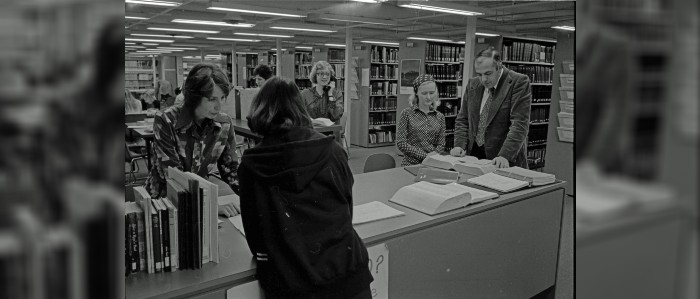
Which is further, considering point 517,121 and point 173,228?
point 517,121

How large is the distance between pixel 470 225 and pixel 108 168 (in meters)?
1.87

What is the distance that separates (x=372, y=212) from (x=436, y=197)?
0.27m

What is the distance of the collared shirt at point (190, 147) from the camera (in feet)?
5.85

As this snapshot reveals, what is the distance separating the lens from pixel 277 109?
53.5 inches

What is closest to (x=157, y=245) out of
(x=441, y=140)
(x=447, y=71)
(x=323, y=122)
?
(x=323, y=122)

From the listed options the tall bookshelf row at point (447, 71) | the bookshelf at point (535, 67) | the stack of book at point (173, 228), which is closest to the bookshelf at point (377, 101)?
the tall bookshelf row at point (447, 71)

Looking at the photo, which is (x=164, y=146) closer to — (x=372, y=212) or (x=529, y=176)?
(x=372, y=212)

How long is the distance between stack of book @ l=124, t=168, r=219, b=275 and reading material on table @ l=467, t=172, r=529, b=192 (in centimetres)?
133

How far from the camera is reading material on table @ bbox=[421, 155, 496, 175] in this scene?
2354mm

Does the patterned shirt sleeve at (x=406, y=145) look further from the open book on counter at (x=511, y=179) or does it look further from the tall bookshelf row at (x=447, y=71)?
the tall bookshelf row at (x=447, y=71)

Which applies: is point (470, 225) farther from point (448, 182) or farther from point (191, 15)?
point (191, 15)

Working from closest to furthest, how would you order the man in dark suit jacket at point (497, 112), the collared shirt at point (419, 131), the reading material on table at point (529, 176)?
the reading material on table at point (529, 176) < the man in dark suit jacket at point (497, 112) < the collared shirt at point (419, 131)

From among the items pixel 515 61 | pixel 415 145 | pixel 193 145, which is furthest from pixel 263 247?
pixel 515 61

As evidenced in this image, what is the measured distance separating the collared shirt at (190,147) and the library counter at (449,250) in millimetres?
317
